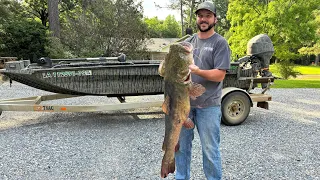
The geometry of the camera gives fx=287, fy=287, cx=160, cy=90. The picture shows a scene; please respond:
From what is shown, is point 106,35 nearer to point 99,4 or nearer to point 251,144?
point 99,4

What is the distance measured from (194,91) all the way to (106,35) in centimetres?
1525

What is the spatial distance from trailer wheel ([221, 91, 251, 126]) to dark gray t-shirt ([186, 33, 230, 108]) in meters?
3.36

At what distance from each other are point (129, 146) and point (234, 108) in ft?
8.37

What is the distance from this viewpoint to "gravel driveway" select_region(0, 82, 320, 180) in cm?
402

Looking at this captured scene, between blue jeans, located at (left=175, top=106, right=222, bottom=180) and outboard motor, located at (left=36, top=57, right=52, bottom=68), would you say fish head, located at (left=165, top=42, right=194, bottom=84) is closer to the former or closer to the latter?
blue jeans, located at (left=175, top=106, right=222, bottom=180)

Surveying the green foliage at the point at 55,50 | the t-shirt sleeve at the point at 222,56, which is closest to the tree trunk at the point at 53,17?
the green foliage at the point at 55,50

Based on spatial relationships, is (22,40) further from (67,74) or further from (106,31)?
(67,74)

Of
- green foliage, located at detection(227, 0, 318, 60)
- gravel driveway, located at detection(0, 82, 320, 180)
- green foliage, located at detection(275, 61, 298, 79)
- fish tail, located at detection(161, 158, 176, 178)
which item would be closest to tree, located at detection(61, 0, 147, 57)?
green foliage, located at detection(227, 0, 318, 60)

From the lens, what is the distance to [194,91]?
2.48 metres

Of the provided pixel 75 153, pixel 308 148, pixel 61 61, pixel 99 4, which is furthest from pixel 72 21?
pixel 308 148

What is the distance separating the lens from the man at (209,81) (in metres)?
2.72

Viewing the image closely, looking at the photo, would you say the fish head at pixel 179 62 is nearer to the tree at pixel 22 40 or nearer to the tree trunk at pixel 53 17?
the tree at pixel 22 40

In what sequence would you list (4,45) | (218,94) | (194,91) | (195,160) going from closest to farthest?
1. (194,91)
2. (218,94)
3. (195,160)
4. (4,45)

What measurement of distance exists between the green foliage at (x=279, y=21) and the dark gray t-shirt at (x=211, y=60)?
56.4 feet
